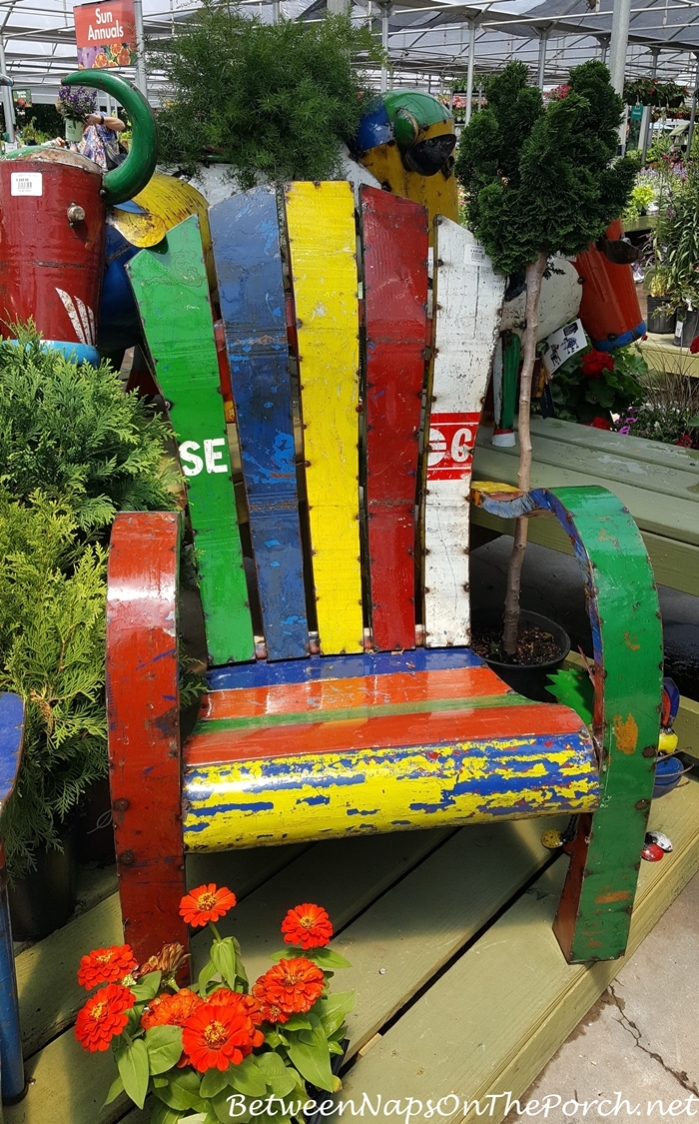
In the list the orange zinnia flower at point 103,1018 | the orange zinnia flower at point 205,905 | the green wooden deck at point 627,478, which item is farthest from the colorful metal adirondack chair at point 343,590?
the green wooden deck at point 627,478

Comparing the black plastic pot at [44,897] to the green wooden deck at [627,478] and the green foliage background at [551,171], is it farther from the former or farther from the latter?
the green foliage background at [551,171]

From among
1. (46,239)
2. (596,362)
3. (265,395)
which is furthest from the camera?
(596,362)

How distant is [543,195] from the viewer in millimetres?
1732

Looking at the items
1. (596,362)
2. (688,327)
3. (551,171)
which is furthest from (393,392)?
(688,327)

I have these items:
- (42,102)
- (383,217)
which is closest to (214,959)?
(383,217)

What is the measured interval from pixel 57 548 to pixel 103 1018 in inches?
27.0

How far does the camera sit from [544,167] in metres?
1.72

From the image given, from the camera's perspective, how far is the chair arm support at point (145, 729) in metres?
1.10

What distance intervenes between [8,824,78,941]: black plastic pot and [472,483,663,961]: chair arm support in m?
0.83

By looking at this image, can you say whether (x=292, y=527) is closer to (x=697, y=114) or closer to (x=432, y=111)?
(x=432, y=111)

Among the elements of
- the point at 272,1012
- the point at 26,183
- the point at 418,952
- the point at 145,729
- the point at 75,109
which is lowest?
the point at 418,952

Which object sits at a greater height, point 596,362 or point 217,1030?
point 596,362

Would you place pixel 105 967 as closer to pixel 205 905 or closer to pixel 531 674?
pixel 205 905

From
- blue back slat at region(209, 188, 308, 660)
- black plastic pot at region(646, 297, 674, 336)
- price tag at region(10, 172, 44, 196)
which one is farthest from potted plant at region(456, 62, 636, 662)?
black plastic pot at region(646, 297, 674, 336)
